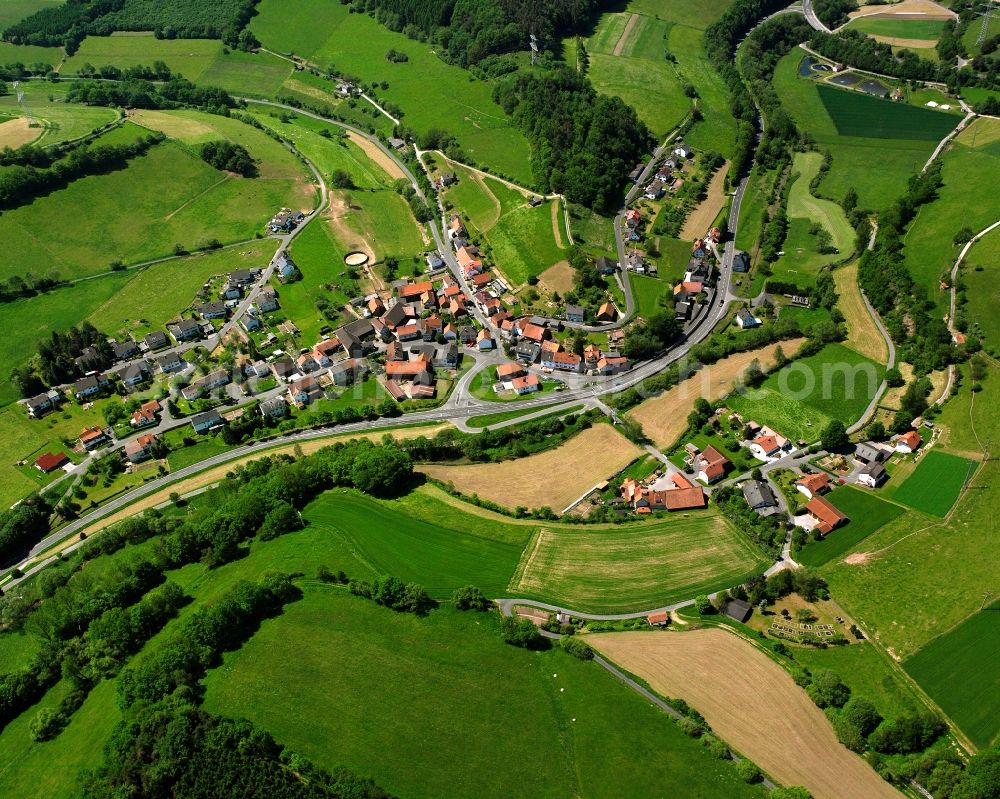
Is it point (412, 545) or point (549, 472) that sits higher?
point (549, 472)

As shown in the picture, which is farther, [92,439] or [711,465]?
[92,439]

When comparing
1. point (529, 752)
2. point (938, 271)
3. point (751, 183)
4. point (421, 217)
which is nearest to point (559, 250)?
point (421, 217)

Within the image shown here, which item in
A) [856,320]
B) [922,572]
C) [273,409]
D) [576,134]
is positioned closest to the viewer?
[922,572]

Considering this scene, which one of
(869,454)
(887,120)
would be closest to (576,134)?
(887,120)

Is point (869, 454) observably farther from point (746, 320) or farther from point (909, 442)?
point (746, 320)

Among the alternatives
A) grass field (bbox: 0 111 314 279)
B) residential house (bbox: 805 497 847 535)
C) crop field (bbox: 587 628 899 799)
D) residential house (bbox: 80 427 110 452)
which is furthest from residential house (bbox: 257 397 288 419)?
residential house (bbox: 805 497 847 535)

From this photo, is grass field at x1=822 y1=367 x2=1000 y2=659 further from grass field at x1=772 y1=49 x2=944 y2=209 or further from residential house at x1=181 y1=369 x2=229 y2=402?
residential house at x1=181 y1=369 x2=229 y2=402
